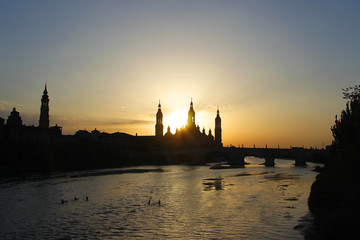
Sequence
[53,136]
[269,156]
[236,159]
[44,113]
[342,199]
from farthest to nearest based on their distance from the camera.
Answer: [44,113]
[53,136]
[236,159]
[269,156]
[342,199]

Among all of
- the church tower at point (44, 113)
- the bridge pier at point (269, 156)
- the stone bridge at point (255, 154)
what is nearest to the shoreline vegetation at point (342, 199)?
the stone bridge at point (255, 154)

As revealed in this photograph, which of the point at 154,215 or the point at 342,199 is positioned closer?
the point at 342,199

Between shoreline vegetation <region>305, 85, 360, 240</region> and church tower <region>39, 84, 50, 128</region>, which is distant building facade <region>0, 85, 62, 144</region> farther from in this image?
shoreline vegetation <region>305, 85, 360, 240</region>

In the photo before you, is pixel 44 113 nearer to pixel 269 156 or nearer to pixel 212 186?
pixel 269 156

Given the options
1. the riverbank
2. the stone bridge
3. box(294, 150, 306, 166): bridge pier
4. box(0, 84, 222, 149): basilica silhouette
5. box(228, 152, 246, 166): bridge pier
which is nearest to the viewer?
the riverbank

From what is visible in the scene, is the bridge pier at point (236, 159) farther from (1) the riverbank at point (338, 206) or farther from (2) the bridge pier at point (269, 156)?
(1) the riverbank at point (338, 206)

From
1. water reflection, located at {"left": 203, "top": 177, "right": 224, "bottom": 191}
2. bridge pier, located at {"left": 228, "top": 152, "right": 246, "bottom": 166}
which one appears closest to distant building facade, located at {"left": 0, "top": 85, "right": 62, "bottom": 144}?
bridge pier, located at {"left": 228, "top": 152, "right": 246, "bottom": 166}

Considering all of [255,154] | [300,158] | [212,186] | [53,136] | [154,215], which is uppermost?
[53,136]

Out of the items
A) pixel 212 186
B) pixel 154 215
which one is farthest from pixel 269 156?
pixel 154 215

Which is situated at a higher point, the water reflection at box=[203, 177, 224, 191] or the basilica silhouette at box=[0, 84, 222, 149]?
the basilica silhouette at box=[0, 84, 222, 149]

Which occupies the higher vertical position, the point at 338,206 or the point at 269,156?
the point at 269,156

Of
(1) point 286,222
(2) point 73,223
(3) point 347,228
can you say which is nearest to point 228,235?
(1) point 286,222

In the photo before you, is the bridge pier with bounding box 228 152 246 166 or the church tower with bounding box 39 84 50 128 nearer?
the bridge pier with bounding box 228 152 246 166

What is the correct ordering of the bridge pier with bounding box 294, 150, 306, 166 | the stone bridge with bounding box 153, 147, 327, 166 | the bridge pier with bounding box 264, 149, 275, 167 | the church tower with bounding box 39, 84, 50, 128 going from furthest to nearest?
1. the church tower with bounding box 39, 84, 50, 128
2. the bridge pier with bounding box 264, 149, 275, 167
3. the bridge pier with bounding box 294, 150, 306, 166
4. the stone bridge with bounding box 153, 147, 327, 166
